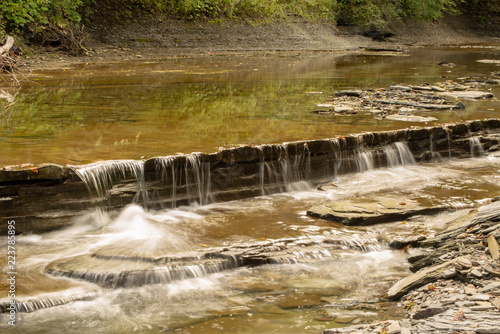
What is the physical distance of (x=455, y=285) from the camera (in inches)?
197

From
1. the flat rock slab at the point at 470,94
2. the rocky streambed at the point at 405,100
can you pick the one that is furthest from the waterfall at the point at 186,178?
the flat rock slab at the point at 470,94

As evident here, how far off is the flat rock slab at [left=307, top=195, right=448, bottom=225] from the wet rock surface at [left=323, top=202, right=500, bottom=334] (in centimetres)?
92

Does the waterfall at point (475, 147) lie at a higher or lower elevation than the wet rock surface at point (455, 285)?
higher

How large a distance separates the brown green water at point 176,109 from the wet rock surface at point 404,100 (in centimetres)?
44

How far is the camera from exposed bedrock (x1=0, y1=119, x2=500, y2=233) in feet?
23.2

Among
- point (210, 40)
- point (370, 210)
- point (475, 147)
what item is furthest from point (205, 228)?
point (210, 40)

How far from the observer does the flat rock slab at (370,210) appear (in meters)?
7.48

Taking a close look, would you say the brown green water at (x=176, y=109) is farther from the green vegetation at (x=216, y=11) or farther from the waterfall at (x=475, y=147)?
the green vegetation at (x=216, y=11)

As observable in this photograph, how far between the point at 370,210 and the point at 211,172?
2.48 metres

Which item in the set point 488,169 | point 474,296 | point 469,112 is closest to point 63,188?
point 474,296

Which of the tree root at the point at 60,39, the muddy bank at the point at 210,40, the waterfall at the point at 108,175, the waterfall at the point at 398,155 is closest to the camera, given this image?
the waterfall at the point at 108,175

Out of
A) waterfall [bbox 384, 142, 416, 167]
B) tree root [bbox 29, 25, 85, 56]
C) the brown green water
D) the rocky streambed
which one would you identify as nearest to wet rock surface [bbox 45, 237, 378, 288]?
the brown green water

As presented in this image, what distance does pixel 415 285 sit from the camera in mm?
5320

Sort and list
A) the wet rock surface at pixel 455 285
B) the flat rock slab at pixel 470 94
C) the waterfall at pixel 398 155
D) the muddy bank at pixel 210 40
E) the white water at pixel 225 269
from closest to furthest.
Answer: the wet rock surface at pixel 455 285 < the white water at pixel 225 269 < the waterfall at pixel 398 155 < the flat rock slab at pixel 470 94 < the muddy bank at pixel 210 40
